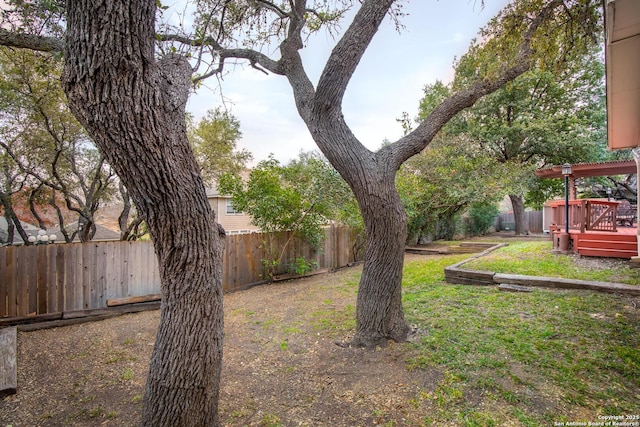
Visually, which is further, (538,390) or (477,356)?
(477,356)

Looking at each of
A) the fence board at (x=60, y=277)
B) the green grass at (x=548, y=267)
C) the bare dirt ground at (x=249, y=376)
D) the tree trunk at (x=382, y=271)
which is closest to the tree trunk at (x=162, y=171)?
the bare dirt ground at (x=249, y=376)

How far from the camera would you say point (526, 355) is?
9.49 feet

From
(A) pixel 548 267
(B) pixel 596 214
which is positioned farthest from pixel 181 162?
(B) pixel 596 214

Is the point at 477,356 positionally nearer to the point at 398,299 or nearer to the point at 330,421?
the point at 398,299

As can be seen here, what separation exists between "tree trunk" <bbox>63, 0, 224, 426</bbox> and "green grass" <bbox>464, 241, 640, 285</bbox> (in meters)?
5.74

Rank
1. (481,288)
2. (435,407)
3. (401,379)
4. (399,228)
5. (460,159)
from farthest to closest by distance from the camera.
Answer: (460,159) < (481,288) < (399,228) < (401,379) < (435,407)

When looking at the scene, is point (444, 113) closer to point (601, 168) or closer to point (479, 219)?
point (601, 168)

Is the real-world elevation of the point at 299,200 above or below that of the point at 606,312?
above

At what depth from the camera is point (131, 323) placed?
4.61 meters

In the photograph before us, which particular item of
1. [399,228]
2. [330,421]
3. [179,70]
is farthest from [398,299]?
[179,70]

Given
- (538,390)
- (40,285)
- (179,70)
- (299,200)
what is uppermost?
(179,70)

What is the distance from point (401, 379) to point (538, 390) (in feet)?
3.49

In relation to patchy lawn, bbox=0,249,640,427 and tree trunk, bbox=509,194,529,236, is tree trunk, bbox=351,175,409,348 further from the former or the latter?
tree trunk, bbox=509,194,529,236

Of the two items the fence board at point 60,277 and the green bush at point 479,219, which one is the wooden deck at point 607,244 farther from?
the fence board at point 60,277
